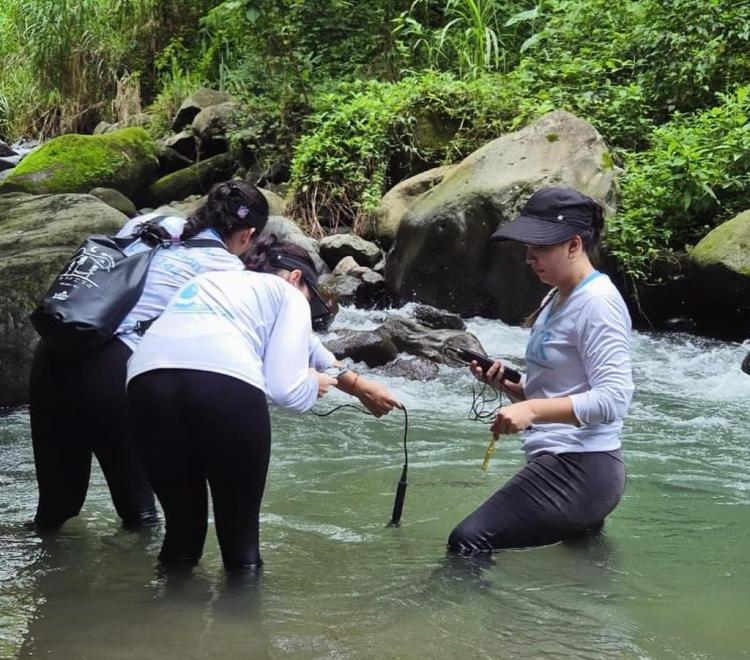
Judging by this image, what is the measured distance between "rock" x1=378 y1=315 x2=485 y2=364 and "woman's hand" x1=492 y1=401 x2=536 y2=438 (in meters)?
5.36

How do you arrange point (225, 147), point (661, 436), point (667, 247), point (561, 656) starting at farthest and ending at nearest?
point (225, 147), point (667, 247), point (661, 436), point (561, 656)

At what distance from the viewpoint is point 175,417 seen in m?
2.88

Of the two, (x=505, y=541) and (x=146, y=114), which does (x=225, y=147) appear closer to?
(x=146, y=114)

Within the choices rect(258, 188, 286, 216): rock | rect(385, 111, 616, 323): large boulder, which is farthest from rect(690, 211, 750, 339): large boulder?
rect(258, 188, 286, 216): rock

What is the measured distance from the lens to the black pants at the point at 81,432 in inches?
137

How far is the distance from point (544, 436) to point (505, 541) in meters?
0.41

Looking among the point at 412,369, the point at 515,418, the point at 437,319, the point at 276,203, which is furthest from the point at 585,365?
the point at 276,203

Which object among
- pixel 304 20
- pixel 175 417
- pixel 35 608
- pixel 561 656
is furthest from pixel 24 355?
pixel 304 20

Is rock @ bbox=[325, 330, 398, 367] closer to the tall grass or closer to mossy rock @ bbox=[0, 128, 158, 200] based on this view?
mossy rock @ bbox=[0, 128, 158, 200]

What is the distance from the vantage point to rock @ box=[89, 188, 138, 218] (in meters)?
12.9

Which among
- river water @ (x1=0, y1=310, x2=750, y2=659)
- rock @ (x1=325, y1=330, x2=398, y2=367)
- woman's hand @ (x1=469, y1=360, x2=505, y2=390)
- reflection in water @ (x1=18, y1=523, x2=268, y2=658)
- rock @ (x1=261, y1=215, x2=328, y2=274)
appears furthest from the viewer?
rock @ (x1=261, y1=215, x2=328, y2=274)

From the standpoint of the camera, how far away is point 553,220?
10.9 ft

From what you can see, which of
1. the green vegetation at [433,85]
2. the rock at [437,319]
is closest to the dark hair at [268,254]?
the rock at [437,319]

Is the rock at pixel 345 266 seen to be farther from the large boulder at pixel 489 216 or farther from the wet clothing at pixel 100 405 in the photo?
the wet clothing at pixel 100 405
